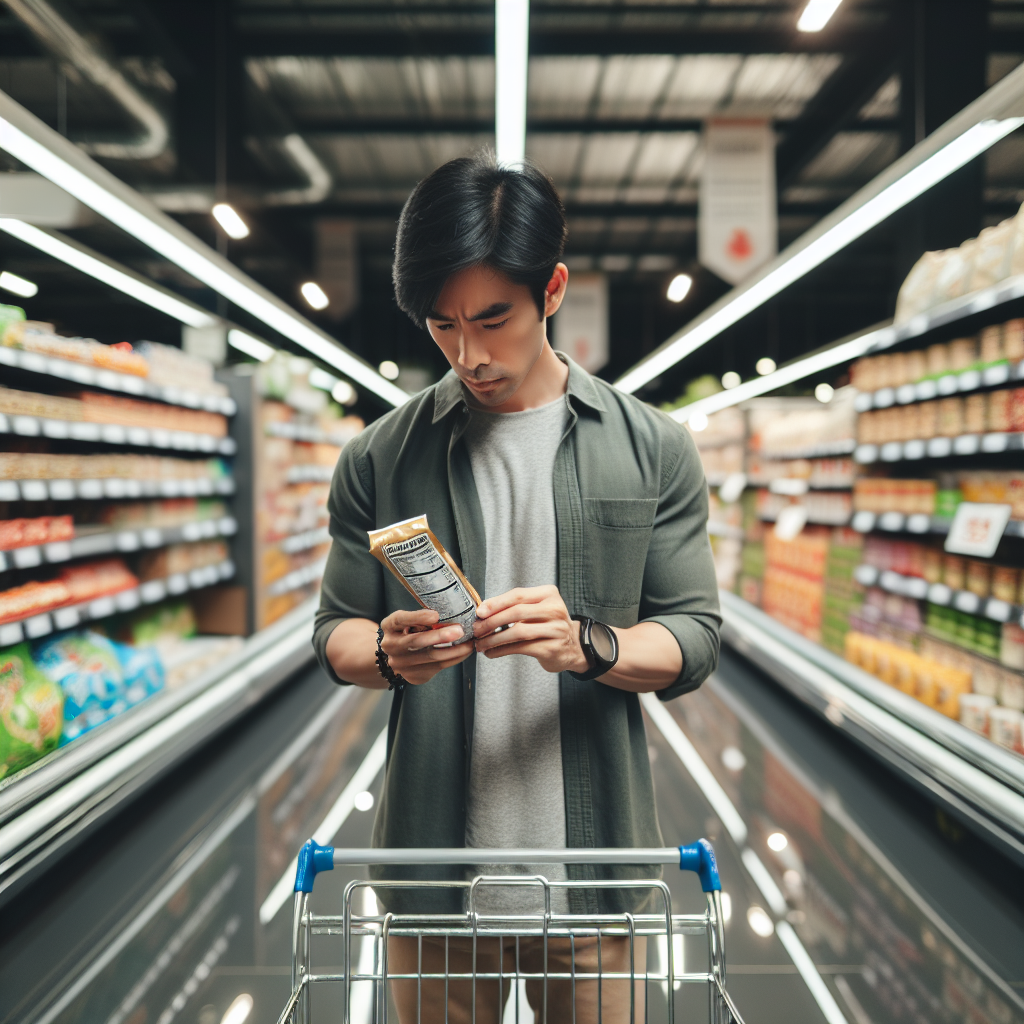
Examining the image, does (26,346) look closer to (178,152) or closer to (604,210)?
(178,152)

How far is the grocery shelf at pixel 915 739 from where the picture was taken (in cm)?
294

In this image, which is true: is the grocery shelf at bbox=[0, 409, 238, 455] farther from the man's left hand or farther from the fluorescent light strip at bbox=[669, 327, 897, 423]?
the man's left hand

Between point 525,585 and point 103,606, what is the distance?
3260 mm

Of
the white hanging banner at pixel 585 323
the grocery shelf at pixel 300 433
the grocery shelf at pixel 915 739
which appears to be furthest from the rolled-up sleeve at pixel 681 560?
the white hanging banner at pixel 585 323

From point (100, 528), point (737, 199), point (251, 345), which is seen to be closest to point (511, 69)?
point (100, 528)

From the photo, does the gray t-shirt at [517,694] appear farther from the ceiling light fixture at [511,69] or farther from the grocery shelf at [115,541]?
the grocery shelf at [115,541]

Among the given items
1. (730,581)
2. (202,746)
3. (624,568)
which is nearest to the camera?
(624,568)

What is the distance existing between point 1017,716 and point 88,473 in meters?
4.33

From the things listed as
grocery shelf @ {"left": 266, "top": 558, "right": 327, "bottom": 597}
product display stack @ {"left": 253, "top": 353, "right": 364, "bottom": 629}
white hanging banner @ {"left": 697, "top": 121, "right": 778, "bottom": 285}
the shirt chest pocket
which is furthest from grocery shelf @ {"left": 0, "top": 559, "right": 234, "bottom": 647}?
white hanging banner @ {"left": 697, "top": 121, "right": 778, "bottom": 285}

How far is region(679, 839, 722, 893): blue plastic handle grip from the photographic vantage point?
96cm

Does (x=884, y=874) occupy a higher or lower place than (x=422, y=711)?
lower

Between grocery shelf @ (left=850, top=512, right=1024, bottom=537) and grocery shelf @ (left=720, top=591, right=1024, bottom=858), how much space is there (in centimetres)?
89

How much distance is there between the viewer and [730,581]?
884 centimetres

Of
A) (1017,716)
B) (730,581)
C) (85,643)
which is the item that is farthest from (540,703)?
(730,581)
